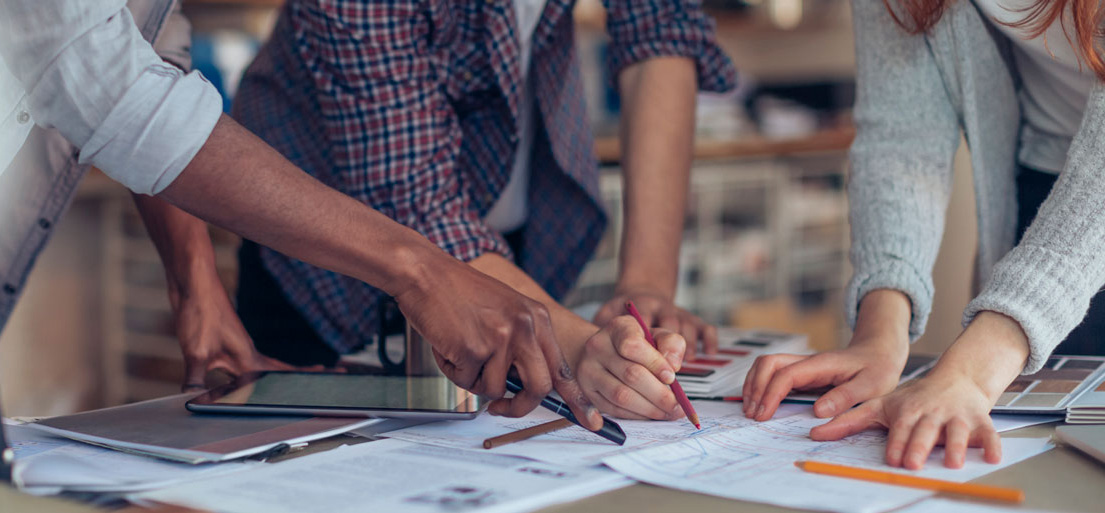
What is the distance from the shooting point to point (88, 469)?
2.15ft

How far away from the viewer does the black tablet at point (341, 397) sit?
0.78m

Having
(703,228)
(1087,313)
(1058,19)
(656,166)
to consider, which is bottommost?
(703,228)

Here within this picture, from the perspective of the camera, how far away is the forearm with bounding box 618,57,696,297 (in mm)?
1181

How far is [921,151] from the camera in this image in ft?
3.35

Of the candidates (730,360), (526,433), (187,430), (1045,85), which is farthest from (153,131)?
(1045,85)

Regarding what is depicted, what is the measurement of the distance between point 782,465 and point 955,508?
118mm

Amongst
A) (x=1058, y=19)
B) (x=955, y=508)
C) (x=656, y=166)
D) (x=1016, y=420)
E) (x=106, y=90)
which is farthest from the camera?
(x=656, y=166)

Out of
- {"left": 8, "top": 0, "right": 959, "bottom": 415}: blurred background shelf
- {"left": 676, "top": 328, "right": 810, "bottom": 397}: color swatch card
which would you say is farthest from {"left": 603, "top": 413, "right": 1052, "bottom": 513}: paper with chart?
{"left": 8, "top": 0, "right": 959, "bottom": 415}: blurred background shelf

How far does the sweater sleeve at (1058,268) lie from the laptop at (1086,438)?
0.23 feet

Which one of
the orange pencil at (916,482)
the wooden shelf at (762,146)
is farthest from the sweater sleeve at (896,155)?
the wooden shelf at (762,146)

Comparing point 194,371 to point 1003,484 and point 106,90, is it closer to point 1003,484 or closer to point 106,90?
point 106,90

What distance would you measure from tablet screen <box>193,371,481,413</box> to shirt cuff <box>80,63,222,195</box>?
182mm

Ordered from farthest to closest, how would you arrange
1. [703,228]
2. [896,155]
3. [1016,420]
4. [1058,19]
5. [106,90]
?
[703,228], [896,155], [1058,19], [1016,420], [106,90]

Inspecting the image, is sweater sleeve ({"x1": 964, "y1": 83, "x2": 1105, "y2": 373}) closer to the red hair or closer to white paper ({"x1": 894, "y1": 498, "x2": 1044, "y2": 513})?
the red hair
